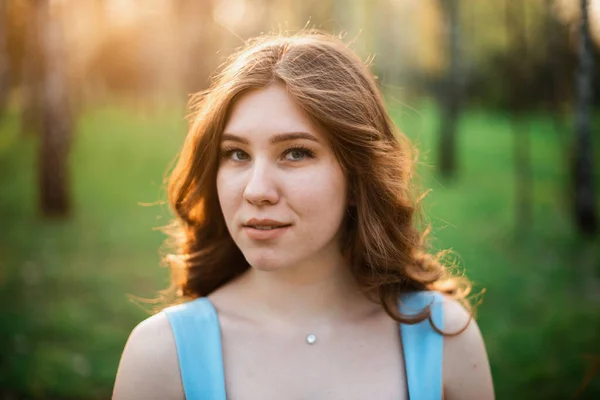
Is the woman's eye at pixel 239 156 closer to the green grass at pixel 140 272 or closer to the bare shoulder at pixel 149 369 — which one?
the bare shoulder at pixel 149 369

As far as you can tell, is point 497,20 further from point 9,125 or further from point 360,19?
point 9,125

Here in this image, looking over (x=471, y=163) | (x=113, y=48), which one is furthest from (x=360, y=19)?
(x=113, y=48)

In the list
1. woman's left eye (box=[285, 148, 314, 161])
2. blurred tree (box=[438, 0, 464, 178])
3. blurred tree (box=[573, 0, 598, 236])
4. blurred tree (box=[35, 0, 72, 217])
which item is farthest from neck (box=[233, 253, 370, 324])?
blurred tree (box=[438, 0, 464, 178])

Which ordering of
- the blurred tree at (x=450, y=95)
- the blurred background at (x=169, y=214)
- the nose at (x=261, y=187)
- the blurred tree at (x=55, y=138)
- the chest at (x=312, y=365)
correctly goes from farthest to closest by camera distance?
the blurred tree at (x=450, y=95) → the blurred tree at (x=55, y=138) → the blurred background at (x=169, y=214) → the chest at (x=312, y=365) → the nose at (x=261, y=187)

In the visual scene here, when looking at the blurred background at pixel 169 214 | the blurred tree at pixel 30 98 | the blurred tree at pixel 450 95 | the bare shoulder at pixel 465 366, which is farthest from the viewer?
the blurred tree at pixel 450 95

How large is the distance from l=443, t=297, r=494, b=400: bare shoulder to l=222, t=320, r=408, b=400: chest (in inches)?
7.7

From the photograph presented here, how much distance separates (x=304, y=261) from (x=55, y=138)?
7.29 m

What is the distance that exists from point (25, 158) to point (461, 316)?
37.8 ft

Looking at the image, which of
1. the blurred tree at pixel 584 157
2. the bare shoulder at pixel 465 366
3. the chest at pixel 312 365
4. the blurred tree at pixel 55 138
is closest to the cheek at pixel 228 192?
the chest at pixel 312 365

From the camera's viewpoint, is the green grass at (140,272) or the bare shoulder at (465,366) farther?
the green grass at (140,272)

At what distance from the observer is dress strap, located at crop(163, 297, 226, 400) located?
6.25 ft

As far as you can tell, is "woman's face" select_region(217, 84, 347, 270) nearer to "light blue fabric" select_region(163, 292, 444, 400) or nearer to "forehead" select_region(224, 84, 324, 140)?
"forehead" select_region(224, 84, 324, 140)

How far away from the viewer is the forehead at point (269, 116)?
1909 millimetres

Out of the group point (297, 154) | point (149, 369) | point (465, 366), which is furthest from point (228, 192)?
point (465, 366)
